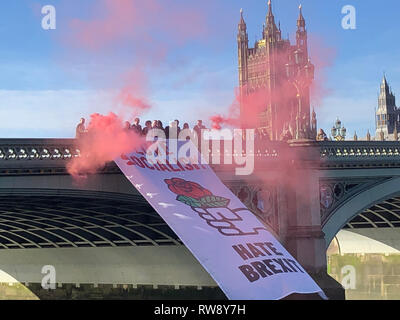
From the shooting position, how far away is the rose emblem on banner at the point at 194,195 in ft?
98.1

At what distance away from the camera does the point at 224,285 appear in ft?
88.3

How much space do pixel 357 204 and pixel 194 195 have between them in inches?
608

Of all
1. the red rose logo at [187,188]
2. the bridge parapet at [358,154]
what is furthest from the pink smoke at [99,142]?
the bridge parapet at [358,154]

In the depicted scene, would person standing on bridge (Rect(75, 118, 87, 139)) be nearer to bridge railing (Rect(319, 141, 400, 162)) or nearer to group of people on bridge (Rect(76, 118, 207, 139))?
group of people on bridge (Rect(76, 118, 207, 139))

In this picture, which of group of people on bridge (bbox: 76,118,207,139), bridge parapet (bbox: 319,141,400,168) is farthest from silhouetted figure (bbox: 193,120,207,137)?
bridge parapet (bbox: 319,141,400,168)

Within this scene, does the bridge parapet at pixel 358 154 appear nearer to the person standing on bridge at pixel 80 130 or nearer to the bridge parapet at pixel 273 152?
the bridge parapet at pixel 273 152

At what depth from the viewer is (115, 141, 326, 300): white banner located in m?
27.5

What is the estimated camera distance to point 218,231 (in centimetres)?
2892

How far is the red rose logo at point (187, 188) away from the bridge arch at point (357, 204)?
1202cm

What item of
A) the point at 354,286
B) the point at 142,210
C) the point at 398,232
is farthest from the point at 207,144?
the point at 354,286

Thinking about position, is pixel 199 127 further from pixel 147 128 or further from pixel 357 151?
pixel 357 151

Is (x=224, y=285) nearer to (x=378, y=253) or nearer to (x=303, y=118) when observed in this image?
(x=303, y=118)

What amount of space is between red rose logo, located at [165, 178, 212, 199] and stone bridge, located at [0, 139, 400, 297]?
3.96m

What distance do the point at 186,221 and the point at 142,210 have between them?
359 inches
